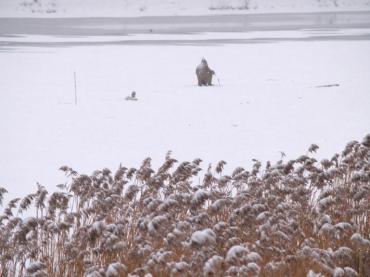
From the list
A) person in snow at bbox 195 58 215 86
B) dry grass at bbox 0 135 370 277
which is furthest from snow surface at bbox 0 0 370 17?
dry grass at bbox 0 135 370 277

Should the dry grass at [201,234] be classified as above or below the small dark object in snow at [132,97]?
below

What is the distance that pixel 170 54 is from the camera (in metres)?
25.8

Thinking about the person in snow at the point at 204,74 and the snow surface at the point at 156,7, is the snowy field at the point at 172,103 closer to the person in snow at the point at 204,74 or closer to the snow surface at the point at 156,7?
the person in snow at the point at 204,74

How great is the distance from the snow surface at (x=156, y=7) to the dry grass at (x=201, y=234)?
147 feet

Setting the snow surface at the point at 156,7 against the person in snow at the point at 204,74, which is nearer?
the person in snow at the point at 204,74

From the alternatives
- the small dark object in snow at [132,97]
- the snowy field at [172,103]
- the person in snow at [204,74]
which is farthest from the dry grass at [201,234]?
the person in snow at [204,74]

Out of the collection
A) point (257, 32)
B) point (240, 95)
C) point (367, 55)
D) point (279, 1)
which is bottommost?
point (240, 95)

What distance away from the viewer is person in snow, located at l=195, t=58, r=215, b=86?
1864cm

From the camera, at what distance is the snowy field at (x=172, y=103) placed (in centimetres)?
1127

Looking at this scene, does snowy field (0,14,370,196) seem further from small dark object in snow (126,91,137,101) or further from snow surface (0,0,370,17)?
snow surface (0,0,370,17)

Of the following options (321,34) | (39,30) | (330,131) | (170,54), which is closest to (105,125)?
(330,131)

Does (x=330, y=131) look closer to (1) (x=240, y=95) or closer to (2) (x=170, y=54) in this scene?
(1) (x=240, y=95)

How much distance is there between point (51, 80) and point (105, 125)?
728 centimetres

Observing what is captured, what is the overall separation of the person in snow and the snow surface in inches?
1251
